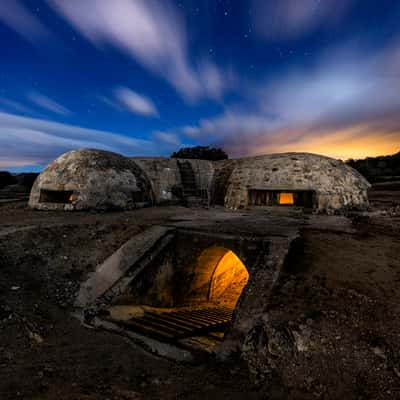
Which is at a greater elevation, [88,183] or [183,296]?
[88,183]

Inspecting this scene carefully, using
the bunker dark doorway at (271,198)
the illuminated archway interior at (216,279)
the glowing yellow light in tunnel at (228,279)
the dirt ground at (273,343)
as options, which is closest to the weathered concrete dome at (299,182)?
the bunker dark doorway at (271,198)

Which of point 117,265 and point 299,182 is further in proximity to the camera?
point 299,182

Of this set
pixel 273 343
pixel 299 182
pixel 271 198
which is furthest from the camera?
pixel 271 198

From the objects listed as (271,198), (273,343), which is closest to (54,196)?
(271,198)

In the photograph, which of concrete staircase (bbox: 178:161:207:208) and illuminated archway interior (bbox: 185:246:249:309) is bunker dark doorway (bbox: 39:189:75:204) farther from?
illuminated archway interior (bbox: 185:246:249:309)

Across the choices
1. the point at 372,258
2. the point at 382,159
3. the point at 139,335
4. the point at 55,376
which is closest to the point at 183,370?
the point at 139,335

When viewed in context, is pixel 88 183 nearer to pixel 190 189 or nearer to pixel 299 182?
pixel 190 189

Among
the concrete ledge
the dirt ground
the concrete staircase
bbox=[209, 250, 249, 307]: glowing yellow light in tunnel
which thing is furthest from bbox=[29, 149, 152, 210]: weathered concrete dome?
bbox=[209, 250, 249, 307]: glowing yellow light in tunnel

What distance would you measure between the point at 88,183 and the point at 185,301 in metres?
6.88

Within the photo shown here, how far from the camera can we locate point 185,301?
731cm

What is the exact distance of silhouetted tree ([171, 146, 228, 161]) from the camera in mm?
32719

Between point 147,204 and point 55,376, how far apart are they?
10.1 meters

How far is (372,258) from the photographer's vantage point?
510 centimetres

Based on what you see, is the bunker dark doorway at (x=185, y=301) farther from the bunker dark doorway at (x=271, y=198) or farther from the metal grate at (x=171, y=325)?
the bunker dark doorway at (x=271, y=198)
